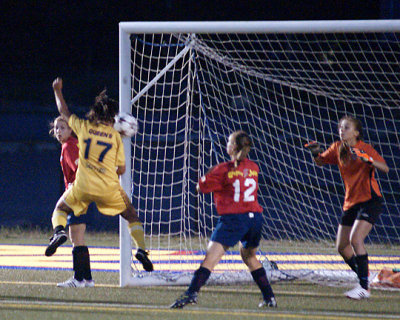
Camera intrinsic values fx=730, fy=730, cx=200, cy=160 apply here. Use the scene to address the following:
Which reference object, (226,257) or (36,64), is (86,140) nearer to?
(226,257)

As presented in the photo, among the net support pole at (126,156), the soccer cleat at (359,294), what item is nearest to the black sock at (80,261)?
the net support pole at (126,156)

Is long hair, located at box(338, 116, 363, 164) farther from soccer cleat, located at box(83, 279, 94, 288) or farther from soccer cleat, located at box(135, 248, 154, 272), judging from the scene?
soccer cleat, located at box(83, 279, 94, 288)

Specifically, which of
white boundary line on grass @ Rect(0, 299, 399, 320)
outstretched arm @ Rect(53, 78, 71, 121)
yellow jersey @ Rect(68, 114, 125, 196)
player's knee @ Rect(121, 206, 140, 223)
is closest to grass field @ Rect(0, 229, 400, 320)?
white boundary line on grass @ Rect(0, 299, 399, 320)

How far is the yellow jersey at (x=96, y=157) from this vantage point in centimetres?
576

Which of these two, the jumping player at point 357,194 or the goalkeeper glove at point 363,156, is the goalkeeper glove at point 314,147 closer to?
the jumping player at point 357,194

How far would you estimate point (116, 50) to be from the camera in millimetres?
17531

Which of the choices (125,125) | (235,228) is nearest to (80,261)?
(125,125)

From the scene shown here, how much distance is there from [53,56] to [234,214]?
1363 centimetres

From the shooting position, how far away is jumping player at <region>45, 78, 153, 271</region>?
576 cm

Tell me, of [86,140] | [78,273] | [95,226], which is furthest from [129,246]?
[95,226]

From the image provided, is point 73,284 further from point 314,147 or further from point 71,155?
point 314,147

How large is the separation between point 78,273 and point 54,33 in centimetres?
1281

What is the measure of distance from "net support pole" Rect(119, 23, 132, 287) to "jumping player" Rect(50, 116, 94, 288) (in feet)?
0.98

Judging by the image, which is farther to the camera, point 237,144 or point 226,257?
point 226,257
